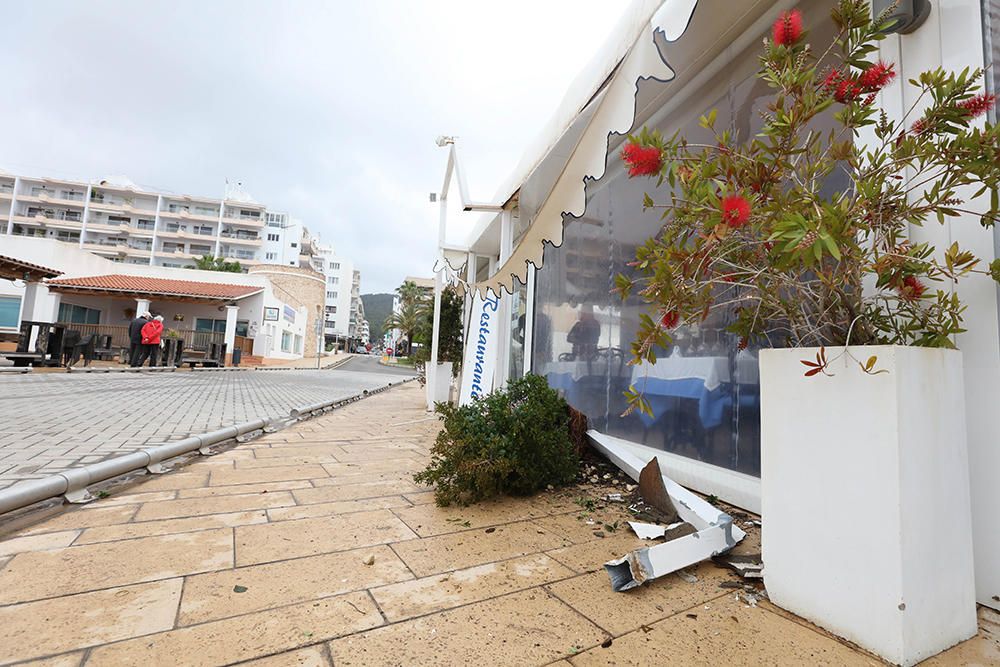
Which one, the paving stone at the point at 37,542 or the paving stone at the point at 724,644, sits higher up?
the paving stone at the point at 724,644

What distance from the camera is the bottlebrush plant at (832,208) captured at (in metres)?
1.53

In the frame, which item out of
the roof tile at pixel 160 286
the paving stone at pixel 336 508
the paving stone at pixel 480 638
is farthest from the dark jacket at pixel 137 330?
the paving stone at pixel 480 638

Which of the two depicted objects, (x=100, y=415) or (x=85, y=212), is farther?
(x=85, y=212)

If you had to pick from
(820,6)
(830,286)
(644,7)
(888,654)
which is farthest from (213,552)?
(820,6)

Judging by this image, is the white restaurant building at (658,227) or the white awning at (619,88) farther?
the white awning at (619,88)

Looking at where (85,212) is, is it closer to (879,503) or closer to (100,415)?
(100,415)

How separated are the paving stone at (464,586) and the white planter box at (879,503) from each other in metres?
0.97

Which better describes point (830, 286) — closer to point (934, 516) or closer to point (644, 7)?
point (934, 516)

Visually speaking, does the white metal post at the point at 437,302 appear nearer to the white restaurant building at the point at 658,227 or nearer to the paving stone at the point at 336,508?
the white restaurant building at the point at 658,227

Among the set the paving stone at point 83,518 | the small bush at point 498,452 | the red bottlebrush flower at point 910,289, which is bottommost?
the paving stone at point 83,518

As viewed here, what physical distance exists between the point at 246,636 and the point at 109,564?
0.99m

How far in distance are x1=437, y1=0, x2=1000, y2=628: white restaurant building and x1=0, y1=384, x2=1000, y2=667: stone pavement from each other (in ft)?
2.88

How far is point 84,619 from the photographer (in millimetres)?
1534

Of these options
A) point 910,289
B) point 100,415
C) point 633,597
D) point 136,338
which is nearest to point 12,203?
point 136,338
